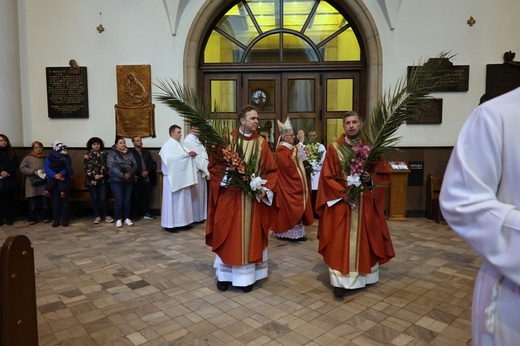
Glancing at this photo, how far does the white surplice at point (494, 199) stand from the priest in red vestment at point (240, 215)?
2556 mm

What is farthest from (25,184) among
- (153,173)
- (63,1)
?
(63,1)

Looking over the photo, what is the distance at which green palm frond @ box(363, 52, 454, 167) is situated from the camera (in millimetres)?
3193

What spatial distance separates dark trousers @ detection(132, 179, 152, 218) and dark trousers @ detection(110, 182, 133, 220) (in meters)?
0.27

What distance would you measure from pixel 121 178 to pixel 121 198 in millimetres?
402

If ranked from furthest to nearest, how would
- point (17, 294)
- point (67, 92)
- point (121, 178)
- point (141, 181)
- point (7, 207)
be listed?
point (67, 92), point (141, 181), point (7, 207), point (121, 178), point (17, 294)

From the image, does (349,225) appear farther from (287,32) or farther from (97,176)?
(287,32)

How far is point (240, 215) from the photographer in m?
3.71

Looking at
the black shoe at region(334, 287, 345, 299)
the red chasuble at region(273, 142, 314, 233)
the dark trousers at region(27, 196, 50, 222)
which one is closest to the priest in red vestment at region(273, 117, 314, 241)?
the red chasuble at region(273, 142, 314, 233)

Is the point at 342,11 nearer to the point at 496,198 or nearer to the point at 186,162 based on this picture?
the point at 186,162

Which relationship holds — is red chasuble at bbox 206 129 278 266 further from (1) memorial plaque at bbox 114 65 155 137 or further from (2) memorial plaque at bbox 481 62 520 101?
(2) memorial plaque at bbox 481 62 520 101

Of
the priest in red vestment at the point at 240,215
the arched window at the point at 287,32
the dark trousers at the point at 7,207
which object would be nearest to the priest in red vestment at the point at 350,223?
the priest in red vestment at the point at 240,215

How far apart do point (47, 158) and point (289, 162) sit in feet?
14.7

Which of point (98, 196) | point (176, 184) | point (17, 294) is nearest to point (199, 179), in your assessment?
point (176, 184)

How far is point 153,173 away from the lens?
24.9ft
